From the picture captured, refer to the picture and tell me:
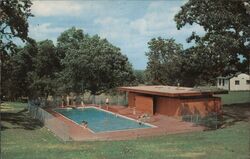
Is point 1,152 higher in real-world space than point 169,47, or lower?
lower

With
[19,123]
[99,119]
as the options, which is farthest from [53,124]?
[99,119]

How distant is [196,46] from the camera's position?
3919 centimetres

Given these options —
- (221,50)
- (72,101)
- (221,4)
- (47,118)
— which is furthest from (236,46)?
(72,101)

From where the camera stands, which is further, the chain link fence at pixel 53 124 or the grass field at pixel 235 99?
the grass field at pixel 235 99

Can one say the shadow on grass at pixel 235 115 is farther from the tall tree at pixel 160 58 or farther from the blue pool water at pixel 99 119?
the tall tree at pixel 160 58

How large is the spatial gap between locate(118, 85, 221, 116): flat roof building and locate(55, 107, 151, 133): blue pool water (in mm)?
3738

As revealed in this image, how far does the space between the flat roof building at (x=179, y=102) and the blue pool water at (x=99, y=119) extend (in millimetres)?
3738

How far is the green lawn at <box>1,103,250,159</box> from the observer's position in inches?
749

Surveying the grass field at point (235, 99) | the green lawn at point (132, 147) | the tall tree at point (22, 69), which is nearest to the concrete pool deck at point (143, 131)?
the green lawn at point (132, 147)

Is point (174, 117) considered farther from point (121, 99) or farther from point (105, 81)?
point (105, 81)

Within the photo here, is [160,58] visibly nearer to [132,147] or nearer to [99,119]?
[99,119]

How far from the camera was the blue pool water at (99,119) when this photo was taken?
34594mm

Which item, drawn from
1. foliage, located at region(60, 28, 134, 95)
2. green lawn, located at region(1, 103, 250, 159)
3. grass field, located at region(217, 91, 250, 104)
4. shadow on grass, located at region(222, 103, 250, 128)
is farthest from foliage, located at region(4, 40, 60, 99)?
green lawn, located at region(1, 103, 250, 159)

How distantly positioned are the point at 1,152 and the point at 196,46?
2373 centimetres
